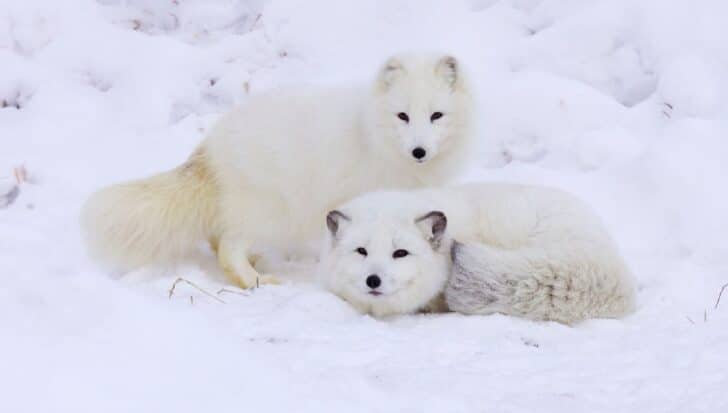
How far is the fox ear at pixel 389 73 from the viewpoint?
4.94 meters

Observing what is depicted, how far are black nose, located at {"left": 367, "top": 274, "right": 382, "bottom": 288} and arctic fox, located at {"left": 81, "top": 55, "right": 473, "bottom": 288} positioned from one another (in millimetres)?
947

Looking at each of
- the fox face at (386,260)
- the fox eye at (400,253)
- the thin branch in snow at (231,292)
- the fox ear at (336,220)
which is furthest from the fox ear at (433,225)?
the thin branch in snow at (231,292)

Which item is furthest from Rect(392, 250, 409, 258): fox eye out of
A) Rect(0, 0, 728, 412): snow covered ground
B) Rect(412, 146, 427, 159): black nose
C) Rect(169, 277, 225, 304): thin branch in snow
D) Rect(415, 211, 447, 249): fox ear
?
Rect(169, 277, 225, 304): thin branch in snow

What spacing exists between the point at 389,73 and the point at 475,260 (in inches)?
48.3

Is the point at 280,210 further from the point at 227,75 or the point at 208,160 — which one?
the point at 227,75

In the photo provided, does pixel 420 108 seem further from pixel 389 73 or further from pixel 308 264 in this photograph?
pixel 308 264

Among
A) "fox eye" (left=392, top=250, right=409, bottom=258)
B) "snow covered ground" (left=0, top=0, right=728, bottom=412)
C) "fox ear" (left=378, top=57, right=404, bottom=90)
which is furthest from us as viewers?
"fox ear" (left=378, top=57, right=404, bottom=90)

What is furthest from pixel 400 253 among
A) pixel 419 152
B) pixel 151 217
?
pixel 151 217

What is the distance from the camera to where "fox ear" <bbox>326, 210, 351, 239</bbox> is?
437 centimetres

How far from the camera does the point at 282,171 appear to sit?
4.95m

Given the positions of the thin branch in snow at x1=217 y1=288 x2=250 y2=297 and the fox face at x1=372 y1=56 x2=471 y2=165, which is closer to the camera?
the thin branch in snow at x1=217 y1=288 x2=250 y2=297

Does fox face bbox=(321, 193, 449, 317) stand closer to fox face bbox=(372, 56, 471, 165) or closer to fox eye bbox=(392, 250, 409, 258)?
fox eye bbox=(392, 250, 409, 258)

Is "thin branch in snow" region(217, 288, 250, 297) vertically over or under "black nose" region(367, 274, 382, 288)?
under

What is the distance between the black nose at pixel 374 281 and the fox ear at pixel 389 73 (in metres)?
1.24
